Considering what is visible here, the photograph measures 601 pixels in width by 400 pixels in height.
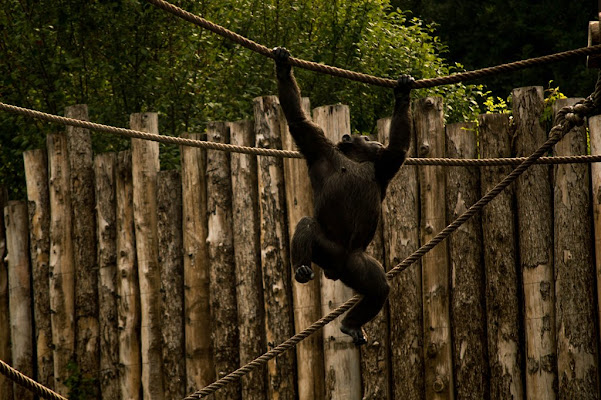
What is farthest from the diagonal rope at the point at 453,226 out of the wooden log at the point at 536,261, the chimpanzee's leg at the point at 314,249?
the wooden log at the point at 536,261

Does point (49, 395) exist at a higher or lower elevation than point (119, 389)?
higher

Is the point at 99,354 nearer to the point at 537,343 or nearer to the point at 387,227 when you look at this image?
the point at 387,227

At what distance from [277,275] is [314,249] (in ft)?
6.93

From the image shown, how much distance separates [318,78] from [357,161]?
212 inches

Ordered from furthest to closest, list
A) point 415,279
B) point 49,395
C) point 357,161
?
1. point 415,279
2. point 357,161
3. point 49,395

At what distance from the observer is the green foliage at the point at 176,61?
34.4 feet

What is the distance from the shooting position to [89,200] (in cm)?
838

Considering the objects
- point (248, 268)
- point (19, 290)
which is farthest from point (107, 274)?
point (248, 268)

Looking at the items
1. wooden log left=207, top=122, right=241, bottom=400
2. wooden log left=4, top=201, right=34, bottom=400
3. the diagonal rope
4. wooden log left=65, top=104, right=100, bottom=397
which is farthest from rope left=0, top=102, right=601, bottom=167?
wooden log left=4, top=201, right=34, bottom=400

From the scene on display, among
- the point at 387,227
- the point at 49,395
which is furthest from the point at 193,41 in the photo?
the point at 49,395

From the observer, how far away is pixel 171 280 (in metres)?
7.70

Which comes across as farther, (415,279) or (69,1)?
(69,1)

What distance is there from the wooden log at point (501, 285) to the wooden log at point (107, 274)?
356 cm

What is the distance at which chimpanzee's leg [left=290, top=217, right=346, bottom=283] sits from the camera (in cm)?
505
